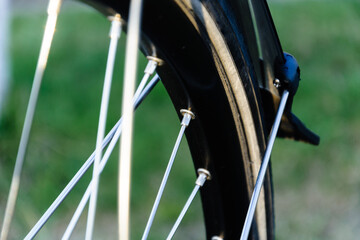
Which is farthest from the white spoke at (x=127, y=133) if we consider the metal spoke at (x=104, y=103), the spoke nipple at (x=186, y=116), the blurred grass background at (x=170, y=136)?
the blurred grass background at (x=170, y=136)

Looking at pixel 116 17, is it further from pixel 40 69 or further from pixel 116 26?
pixel 40 69

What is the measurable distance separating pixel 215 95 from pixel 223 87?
0.02 meters

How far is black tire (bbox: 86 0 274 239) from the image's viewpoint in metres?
0.72

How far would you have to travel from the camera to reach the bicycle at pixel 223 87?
73cm

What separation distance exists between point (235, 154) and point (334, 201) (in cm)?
134

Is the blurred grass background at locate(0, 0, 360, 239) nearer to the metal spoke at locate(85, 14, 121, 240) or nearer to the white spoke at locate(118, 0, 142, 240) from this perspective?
the metal spoke at locate(85, 14, 121, 240)

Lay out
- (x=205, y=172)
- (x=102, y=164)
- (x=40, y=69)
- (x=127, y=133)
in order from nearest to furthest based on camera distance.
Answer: (x=127, y=133) → (x=40, y=69) → (x=102, y=164) → (x=205, y=172)

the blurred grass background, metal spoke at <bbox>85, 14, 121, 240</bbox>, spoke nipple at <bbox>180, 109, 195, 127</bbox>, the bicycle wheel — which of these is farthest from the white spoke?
the blurred grass background

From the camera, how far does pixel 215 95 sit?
792 mm

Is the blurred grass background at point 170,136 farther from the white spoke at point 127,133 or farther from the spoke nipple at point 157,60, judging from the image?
the white spoke at point 127,133

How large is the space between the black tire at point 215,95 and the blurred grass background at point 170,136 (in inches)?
41.8

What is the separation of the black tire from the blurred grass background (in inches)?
41.8

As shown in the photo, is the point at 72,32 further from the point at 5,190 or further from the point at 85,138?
the point at 5,190

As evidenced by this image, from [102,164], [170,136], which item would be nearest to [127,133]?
[102,164]
